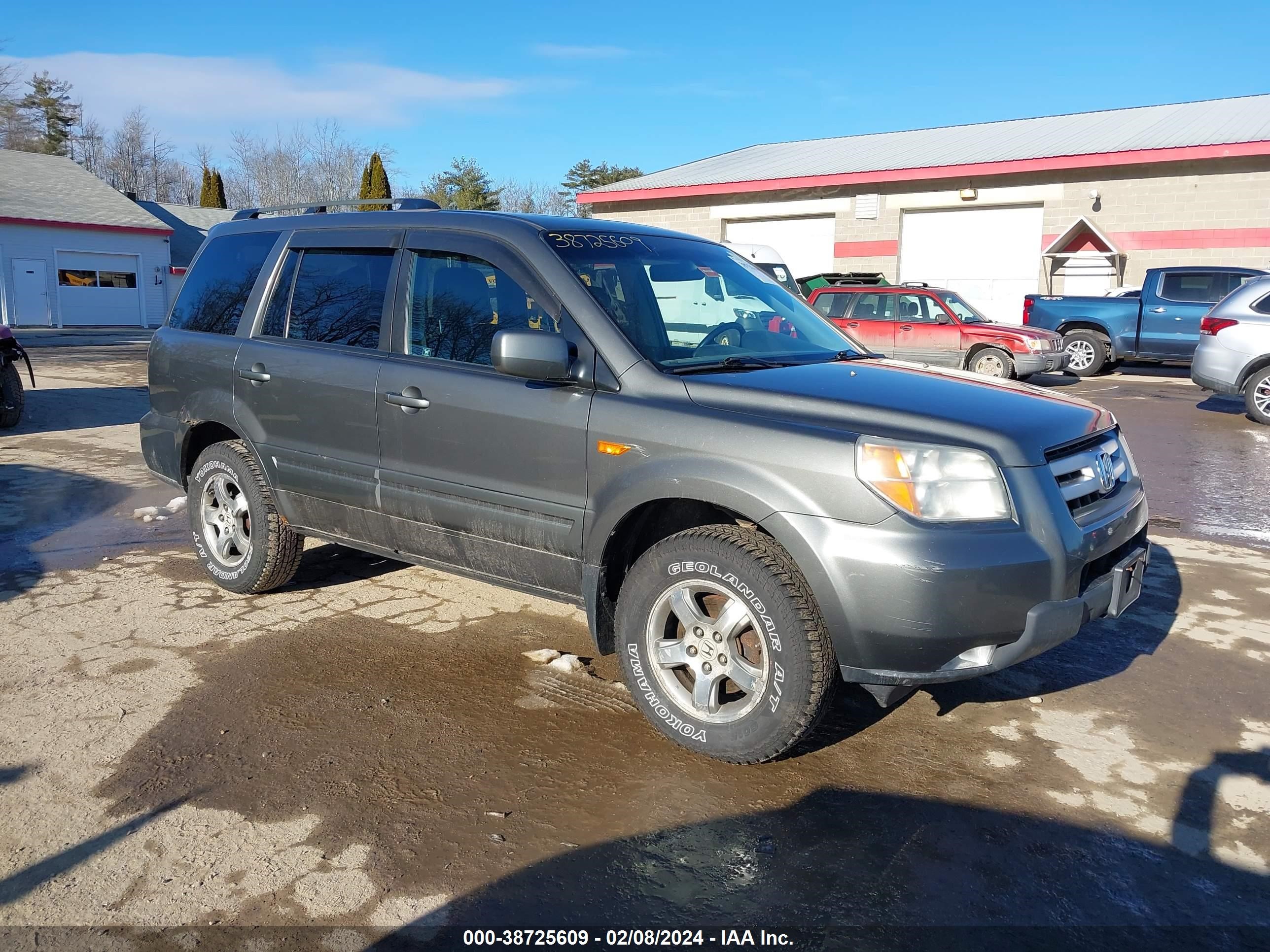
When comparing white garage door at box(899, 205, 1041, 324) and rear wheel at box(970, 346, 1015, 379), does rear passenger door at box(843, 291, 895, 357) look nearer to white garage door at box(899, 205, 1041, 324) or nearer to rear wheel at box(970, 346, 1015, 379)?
rear wheel at box(970, 346, 1015, 379)

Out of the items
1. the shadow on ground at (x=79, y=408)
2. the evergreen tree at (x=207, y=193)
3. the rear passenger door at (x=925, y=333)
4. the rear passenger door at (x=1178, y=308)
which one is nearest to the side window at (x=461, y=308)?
the shadow on ground at (x=79, y=408)

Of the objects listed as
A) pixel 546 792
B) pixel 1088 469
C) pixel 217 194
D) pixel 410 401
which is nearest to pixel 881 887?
pixel 546 792

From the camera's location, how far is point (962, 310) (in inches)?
680

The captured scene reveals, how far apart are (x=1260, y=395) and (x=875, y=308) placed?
6531 millimetres

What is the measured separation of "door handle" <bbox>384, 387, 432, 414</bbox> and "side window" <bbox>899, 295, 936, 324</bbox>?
46.5 ft

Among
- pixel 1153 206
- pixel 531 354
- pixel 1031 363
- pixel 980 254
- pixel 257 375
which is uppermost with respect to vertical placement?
pixel 1153 206

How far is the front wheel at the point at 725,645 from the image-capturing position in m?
3.33

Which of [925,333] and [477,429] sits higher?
[925,333]

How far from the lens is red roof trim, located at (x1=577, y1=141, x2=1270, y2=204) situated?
20.6 metres

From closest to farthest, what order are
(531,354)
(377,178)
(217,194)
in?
1. (531,354)
2. (377,178)
3. (217,194)

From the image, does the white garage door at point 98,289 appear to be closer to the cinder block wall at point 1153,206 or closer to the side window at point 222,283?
the cinder block wall at point 1153,206

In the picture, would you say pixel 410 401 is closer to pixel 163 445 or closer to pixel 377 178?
pixel 163 445

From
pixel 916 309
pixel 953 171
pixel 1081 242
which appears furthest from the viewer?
pixel 953 171

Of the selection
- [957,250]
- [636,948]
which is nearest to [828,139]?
[957,250]
